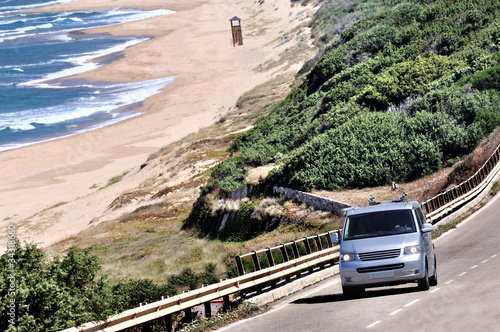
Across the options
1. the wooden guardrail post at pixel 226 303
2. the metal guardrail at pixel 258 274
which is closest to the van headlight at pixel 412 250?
the metal guardrail at pixel 258 274

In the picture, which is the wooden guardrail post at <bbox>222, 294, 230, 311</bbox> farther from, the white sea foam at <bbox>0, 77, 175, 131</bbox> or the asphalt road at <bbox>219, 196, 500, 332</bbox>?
the white sea foam at <bbox>0, 77, 175, 131</bbox>

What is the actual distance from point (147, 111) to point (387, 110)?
4214 cm

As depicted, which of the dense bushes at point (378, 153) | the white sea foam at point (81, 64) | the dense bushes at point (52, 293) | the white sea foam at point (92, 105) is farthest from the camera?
the white sea foam at point (81, 64)

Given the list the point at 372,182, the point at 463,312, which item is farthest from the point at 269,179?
the point at 463,312

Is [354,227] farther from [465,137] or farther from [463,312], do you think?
[465,137]

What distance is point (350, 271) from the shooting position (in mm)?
13852

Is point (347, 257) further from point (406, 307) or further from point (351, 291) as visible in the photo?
point (406, 307)

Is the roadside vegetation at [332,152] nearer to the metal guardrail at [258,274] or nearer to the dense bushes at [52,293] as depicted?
the metal guardrail at [258,274]

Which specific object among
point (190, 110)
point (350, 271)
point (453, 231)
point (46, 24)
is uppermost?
point (46, 24)

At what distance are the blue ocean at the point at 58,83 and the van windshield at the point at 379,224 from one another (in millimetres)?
55920

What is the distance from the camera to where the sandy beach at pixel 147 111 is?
5025 centimetres

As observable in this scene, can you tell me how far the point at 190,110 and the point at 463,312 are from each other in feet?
209

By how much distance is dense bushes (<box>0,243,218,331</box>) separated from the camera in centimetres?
1088

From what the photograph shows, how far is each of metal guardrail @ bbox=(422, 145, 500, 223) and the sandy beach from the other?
77.5 ft
